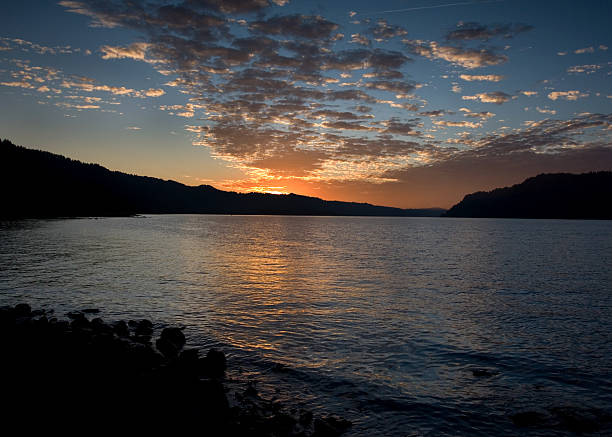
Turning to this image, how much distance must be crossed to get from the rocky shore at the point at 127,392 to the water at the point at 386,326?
4.54 feet

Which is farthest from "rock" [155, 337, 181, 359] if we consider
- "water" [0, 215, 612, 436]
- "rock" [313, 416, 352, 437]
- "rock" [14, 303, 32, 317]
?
"rock" [14, 303, 32, 317]

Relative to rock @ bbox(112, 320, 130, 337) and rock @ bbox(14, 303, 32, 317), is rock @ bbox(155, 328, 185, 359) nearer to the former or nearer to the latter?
rock @ bbox(112, 320, 130, 337)

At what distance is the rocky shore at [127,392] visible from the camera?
1023 cm

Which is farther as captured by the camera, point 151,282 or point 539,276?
point 539,276

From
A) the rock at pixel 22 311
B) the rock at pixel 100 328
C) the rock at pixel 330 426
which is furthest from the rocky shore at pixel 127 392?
the rock at pixel 22 311

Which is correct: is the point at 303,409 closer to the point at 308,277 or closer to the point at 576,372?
the point at 576,372

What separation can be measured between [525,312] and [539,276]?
68.7ft

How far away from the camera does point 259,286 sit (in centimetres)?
3609

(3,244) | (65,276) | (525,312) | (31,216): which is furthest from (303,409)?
(31,216)

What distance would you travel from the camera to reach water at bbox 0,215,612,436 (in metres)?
13.3

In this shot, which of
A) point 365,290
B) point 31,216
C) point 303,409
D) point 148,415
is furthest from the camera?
point 31,216

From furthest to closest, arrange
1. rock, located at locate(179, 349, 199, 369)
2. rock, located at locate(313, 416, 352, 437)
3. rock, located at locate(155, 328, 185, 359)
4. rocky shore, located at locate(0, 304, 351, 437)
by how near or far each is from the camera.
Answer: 1. rock, located at locate(155, 328, 185, 359)
2. rock, located at locate(179, 349, 199, 369)
3. rock, located at locate(313, 416, 352, 437)
4. rocky shore, located at locate(0, 304, 351, 437)

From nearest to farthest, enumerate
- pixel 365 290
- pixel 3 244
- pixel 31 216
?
pixel 365 290
pixel 3 244
pixel 31 216

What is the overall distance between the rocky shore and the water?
1384mm
